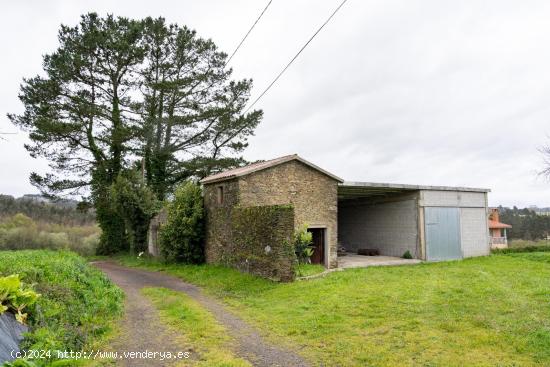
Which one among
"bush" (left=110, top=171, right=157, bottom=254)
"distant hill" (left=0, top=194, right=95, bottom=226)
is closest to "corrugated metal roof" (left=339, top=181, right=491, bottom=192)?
"bush" (left=110, top=171, right=157, bottom=254)

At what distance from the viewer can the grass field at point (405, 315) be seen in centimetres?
584

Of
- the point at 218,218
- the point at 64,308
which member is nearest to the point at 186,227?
the point at 218,218

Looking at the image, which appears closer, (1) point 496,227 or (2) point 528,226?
(1) point 496,227

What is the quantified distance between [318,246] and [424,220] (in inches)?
231

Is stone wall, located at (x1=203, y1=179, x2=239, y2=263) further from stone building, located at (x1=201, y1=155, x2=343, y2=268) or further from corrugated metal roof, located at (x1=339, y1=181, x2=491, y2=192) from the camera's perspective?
corrugated metal roof, located at (x1=339, y1=181, x2=491, y2=192)

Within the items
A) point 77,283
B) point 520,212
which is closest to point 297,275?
point 77,283

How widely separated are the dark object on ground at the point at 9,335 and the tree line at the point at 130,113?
17530 mm

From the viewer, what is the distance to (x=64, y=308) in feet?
21.8

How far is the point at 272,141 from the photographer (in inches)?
1111

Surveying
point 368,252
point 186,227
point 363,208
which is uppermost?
point 363,208

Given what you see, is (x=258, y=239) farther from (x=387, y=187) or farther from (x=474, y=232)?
(x=474, y=232)

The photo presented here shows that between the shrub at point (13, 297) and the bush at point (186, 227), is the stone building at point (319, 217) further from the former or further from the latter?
the shrub at point (13, 297)

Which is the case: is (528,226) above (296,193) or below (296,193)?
below

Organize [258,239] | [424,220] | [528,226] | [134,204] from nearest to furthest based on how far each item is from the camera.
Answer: [258,239] → [424,220] → [134,204] → [528,226]
